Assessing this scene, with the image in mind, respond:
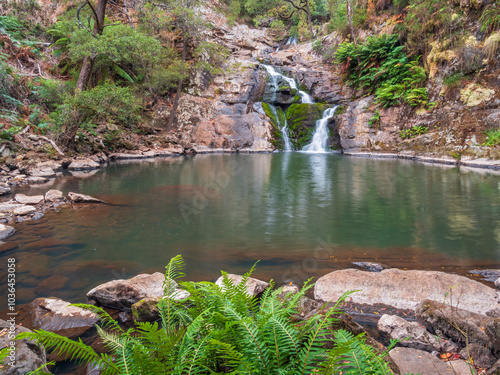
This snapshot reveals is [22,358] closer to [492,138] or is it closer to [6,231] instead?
[6,231]

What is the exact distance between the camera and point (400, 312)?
11.0 ft

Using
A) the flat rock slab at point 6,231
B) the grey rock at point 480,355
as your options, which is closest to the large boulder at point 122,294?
the grey rock at point 480,355

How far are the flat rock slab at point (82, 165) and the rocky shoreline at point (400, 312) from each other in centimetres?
1324

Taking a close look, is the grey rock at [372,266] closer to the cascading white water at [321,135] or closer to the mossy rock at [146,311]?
the mossy rock at [146,311]

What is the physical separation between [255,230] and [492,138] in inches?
614

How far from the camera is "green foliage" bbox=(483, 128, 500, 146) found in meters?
14.7

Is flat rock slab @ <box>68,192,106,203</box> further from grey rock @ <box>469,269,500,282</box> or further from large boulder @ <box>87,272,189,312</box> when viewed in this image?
grey rock @ <box>469,269,500,282</box>

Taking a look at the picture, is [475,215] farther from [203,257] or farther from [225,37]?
[225,37]

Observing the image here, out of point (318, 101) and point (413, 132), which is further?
point (318, 101)

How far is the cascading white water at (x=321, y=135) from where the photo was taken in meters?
25.6

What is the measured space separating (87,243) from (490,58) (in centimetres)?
2229

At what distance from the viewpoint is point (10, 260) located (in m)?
4.73

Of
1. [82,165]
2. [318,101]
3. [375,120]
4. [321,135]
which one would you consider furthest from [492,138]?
[82,165]

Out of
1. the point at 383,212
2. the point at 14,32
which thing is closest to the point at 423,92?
the point at 383,212
